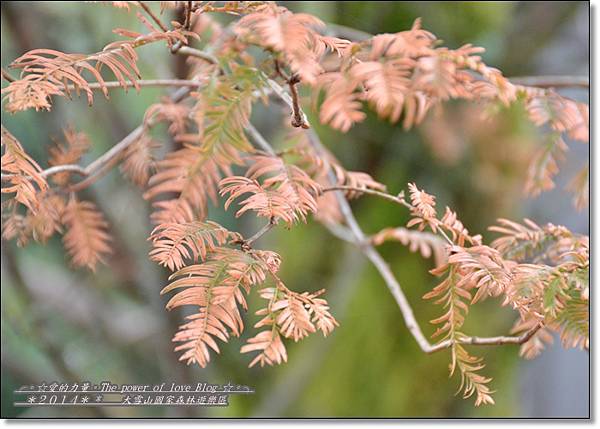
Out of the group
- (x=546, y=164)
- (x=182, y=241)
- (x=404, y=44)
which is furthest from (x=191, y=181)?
(x=546, y=164)

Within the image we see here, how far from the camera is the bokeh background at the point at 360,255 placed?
105 centimetres

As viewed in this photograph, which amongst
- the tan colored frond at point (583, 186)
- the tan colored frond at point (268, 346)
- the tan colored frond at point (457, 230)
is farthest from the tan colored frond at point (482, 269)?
the tan colored frond at point (583, 186)

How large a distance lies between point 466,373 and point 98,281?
3.30ft

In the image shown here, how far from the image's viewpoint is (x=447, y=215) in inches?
18.3

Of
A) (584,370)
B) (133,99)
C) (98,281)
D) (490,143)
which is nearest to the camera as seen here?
(584,370)

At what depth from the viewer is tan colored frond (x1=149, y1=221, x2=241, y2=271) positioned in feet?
1.30

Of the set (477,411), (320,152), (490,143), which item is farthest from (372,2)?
(477,411)

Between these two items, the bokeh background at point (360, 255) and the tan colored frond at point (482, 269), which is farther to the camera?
the bokeh background at point (360, 255)

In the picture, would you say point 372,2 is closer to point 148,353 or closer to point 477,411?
point 477,411

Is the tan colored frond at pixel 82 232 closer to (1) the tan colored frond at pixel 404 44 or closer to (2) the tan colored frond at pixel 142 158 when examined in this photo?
(2) the tan colored frond at pixel 142 158

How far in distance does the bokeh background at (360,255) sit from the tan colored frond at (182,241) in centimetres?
58

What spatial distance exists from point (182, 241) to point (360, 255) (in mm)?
887

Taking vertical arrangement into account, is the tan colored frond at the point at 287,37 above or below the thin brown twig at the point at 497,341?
above

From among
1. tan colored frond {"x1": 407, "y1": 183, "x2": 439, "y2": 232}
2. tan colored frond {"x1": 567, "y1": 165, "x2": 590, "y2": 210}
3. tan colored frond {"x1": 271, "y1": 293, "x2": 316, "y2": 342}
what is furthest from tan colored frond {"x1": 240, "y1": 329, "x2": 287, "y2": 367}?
tan colored frond {"x1": 567, "y1": 165, "x2": 590, "y2": 210}
